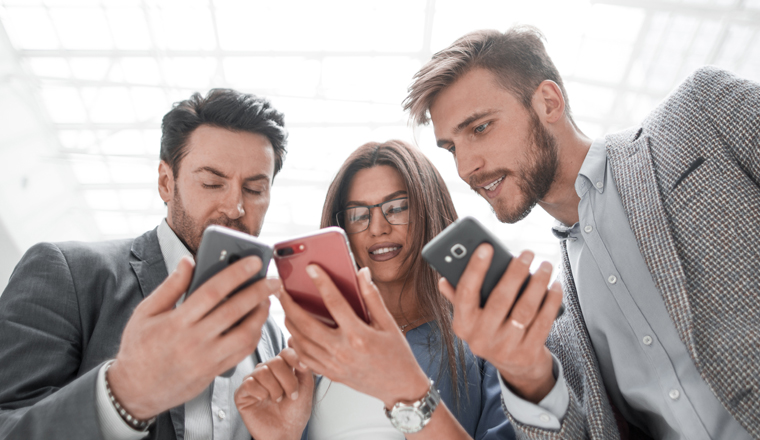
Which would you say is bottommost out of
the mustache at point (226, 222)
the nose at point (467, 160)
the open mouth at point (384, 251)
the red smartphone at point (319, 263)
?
the open mouth at point (384, 251)

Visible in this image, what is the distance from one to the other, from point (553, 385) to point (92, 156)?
39.8 ft

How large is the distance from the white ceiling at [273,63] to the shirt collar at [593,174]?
19.9 feet

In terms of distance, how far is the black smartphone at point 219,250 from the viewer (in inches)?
52.1

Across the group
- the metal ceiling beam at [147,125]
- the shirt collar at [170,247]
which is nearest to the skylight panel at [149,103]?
the metal ceiling beam at [147,125]

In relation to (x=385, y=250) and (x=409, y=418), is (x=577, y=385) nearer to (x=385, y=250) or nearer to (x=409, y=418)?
(x=409, y=418)

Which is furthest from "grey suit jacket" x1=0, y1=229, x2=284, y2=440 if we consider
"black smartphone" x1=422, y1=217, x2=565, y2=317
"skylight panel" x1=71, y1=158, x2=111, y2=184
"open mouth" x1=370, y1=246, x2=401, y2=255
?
"skylight panel" x1=71, y1=158, x2=111, y2=184

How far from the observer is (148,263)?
2.42 meters

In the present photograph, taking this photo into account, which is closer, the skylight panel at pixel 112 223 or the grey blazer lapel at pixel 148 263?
the grey blazer lapel at pixel 148 263

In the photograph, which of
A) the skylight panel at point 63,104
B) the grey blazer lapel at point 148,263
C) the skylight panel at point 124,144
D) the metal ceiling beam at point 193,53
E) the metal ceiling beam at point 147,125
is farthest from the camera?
the skylight panel at point 124,144

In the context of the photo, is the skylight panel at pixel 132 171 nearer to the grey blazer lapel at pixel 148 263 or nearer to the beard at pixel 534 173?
the grey blazer lapel at pixel 148 263

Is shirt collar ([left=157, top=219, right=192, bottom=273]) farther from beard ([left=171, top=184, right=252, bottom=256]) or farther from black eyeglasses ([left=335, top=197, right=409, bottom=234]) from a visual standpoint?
black eyeglasses ([left=335, top=197, right=409, bottom=234])

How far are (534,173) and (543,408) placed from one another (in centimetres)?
145

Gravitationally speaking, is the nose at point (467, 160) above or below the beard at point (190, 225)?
above

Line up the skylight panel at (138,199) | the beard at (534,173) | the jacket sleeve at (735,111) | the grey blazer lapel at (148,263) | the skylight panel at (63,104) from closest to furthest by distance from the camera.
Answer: the jacket sleeve at (735,111)
the grey blazer lapel at (148,263)
the beard at (534,173)
the skylight panel at (63,104)
the skylight panel at (138,199)
